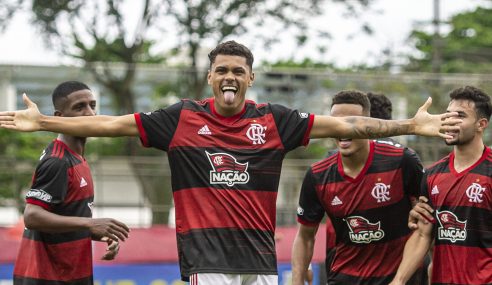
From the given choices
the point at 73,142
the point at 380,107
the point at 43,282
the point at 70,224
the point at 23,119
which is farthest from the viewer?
the point at 380,107

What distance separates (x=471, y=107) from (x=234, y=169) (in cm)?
200

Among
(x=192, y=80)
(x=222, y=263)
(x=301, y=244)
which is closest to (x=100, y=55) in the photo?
(x=192, y=80)

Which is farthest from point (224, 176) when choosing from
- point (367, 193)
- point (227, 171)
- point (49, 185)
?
point (367, 193)

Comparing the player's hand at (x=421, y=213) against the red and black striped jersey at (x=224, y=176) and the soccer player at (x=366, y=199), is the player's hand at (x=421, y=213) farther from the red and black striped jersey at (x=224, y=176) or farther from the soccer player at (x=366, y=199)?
the red and black striped jersey at (x=224, y=176)

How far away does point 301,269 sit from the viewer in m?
8.22

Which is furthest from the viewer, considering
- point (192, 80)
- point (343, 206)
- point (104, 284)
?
point (192, 80)

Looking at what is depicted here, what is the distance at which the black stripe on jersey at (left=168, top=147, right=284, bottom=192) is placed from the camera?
661 cm

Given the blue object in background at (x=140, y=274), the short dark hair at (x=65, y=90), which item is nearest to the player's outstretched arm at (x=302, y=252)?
the short dark hair at (x=65, y=90)

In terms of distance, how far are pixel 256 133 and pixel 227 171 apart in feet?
1.09

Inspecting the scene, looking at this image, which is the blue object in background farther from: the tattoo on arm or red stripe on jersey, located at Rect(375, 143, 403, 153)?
the tattoo on arm

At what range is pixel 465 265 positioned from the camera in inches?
→ 285

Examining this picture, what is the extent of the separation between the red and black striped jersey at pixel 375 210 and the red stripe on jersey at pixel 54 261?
2.03 meters

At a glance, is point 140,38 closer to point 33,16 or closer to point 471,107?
point 33,16

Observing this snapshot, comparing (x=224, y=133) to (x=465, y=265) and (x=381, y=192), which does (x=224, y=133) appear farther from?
(x=465, y=265)
